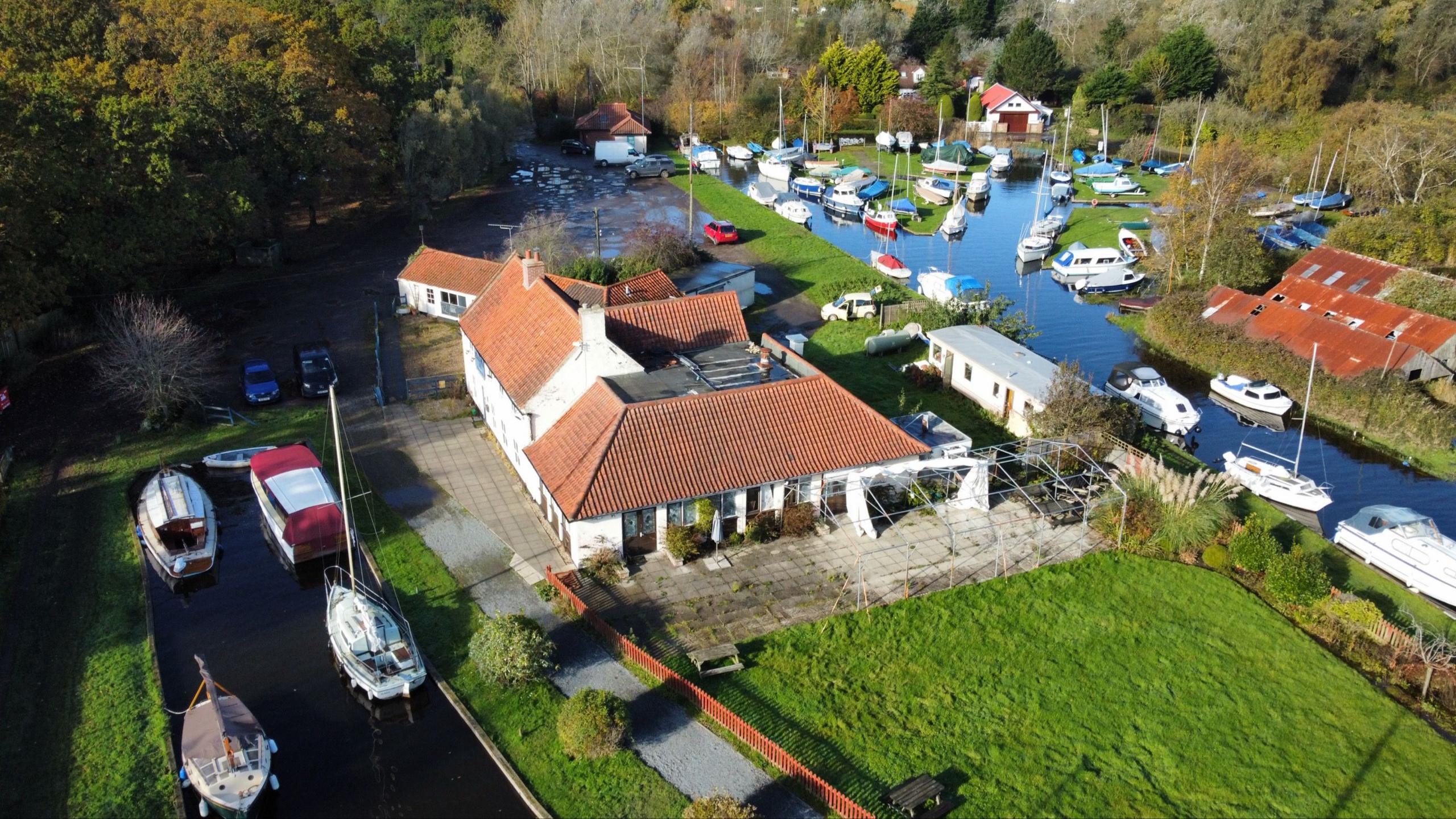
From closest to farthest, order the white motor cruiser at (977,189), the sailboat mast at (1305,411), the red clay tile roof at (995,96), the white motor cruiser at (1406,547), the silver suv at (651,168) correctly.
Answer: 1. the white motor cruiser at (1406,547)
2. the sailboat mast at (1305,411)
3. the white motor cruiser at (977,189)
4. the silver suv at (651,168)
5. the red clay tile roof at (995,96)

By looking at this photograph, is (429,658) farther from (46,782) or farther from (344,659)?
(46,782)

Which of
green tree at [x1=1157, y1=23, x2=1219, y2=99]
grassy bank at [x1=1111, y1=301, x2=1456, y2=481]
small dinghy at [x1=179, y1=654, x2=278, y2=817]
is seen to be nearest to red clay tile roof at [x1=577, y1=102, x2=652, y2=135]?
green tree at [x1=1157, y1=23, x2=1219, y2=99]

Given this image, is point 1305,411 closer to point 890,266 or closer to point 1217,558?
point 1217,558

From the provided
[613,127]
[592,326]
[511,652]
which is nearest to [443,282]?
[592,326]

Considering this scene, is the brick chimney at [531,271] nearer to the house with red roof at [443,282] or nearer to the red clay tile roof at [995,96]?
the house with red roof at [443,282]

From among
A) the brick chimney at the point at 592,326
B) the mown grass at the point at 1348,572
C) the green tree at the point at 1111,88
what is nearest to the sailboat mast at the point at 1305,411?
the mown grass at the point at 1348,572
